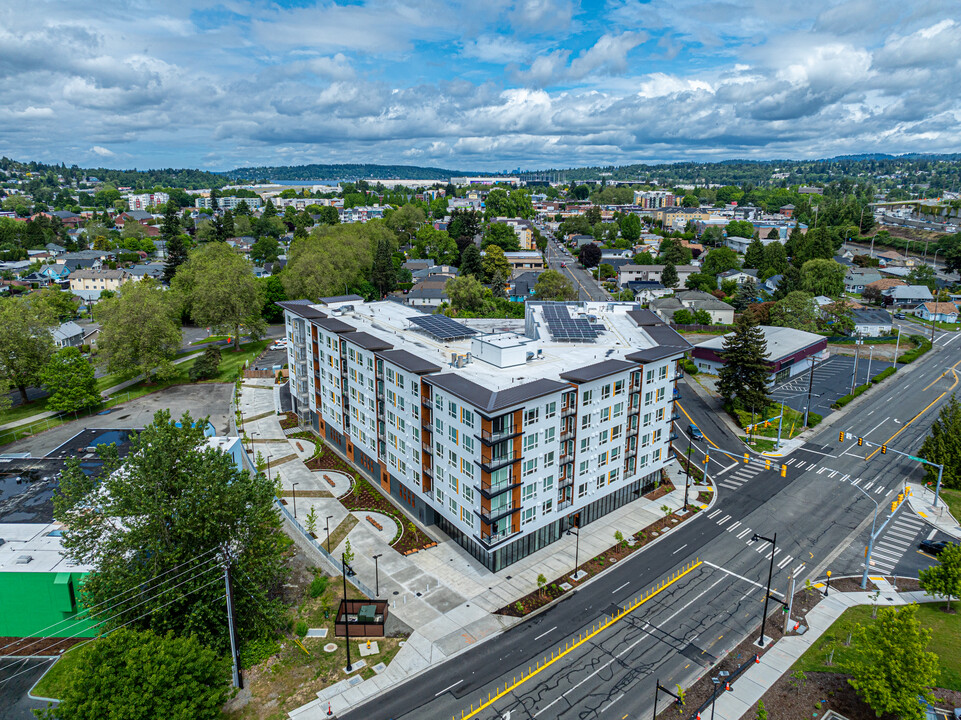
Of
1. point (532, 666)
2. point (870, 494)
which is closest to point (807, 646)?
point (532, 666)

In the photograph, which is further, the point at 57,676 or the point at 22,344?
the point at 22,344

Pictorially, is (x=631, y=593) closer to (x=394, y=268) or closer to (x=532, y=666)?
(x=532, y=666)

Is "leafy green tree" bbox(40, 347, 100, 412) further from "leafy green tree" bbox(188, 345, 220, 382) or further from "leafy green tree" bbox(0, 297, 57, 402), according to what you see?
"leafy green tree" bbox(188, 345, 220, 382)

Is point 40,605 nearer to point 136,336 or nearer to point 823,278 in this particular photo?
point 136,336

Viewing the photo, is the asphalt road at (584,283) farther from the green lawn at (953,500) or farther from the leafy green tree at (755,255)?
the green lawn at (953,500)

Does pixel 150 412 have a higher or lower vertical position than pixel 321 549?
higher

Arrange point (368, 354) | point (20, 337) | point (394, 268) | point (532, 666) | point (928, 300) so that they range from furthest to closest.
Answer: point (394, 268)
point (928, 300)
point (20, 337)
point (368, 354)
point (532, 666)

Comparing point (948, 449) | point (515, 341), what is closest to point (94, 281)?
point (515, 341)
